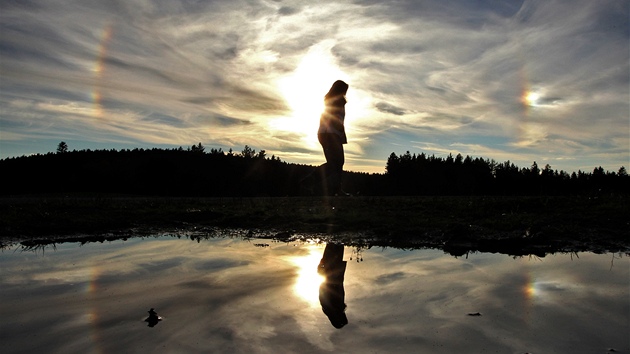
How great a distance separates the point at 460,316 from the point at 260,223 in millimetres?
6740

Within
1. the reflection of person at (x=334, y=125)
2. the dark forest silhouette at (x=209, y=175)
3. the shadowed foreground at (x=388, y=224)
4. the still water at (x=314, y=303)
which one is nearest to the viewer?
the still water at (x=314, y=303)

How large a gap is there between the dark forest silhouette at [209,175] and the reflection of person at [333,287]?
36.0 metres

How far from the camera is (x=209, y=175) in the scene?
67125mm

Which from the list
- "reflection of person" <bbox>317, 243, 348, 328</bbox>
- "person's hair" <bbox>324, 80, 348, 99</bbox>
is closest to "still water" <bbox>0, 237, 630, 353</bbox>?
"reflection of person" <bbox>317, 243, 348, 328</bbox>

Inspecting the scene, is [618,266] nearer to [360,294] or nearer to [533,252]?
[533,252]

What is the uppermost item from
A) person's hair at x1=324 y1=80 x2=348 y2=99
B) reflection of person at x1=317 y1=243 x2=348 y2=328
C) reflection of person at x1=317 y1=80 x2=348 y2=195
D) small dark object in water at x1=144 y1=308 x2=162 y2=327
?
person's hair at x1=324 y1=80 x2=348 y2=99

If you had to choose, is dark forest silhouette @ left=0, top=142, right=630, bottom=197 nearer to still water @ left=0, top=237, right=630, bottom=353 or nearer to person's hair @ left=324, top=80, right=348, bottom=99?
person's hair @ left=324, top=80, right=348, bottom=99

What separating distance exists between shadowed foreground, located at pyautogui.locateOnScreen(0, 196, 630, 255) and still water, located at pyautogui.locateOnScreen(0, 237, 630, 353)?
1100 mm

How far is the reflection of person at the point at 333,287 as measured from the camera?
361 cm

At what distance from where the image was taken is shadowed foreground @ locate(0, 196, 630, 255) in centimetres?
730

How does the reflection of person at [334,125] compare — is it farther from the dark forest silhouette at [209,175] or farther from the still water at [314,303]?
the dark forest silhouette at [209,175]

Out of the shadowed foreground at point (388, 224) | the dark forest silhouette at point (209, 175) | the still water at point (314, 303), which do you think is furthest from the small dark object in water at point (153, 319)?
the dark forest silhouette at point (209, 175)

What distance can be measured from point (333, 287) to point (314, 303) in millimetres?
638

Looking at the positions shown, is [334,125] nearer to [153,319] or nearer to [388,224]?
[388,224]
